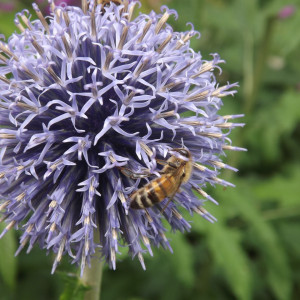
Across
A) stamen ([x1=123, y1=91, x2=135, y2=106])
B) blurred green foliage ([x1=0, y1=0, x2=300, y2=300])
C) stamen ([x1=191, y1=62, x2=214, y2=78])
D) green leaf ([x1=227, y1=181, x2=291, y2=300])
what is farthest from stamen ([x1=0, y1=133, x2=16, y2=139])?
green leaf ([x1=227, y1=181, x2=291, y2=300])

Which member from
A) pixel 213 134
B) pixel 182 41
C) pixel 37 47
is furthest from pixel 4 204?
pixel 182 41

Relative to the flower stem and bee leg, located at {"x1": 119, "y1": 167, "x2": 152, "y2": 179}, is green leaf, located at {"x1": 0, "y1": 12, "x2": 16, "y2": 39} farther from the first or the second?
the flower stem

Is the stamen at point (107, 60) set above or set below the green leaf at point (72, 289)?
above

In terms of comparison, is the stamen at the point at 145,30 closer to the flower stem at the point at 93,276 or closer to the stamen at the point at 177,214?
the stamen at the point at 177,214

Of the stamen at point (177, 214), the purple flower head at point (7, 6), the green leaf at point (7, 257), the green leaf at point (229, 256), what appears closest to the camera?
Result: the stamen at point (177, 214)

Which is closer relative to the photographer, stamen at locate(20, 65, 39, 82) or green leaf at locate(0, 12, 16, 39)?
stamen at locate(20, 65, 39, 82)

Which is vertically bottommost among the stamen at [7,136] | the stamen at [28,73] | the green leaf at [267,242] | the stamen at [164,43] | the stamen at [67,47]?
the green leaf at [267,242]

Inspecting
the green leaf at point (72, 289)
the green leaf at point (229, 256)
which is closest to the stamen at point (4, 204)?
the green leaf at point (72, 289)

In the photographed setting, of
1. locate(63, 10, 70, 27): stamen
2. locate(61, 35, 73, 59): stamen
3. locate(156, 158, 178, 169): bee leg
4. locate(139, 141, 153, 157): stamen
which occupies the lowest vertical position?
locate(156, 158, 178, 169): bee leg

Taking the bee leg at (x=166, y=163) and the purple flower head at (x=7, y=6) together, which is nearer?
the bee leg at (x=166, y=163)
